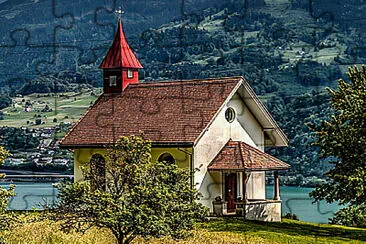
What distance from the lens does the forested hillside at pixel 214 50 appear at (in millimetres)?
65750

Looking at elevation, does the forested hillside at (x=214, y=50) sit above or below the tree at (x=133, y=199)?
above

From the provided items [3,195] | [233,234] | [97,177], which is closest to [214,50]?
[233,234]

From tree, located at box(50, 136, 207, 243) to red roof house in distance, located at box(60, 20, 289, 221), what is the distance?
10629 millimetres

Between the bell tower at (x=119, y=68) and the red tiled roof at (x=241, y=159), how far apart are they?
6.58 meters

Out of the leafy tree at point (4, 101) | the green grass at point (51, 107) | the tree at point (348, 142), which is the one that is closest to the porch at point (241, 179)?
the tree at point (348, 142)

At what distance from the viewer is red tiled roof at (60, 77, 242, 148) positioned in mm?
36156

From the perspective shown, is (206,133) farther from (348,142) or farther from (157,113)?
(348,142)

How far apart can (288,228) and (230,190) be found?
4.15m

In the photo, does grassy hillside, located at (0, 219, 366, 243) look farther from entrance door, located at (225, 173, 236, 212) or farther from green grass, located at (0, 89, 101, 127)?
green grass, located at (0, 89, 101, 127)

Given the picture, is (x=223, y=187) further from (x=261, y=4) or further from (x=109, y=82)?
(x=261, y=4)

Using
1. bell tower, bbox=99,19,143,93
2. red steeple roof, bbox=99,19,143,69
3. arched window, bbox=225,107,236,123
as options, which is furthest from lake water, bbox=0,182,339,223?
red steeple roof, bbox=99,19,143,69

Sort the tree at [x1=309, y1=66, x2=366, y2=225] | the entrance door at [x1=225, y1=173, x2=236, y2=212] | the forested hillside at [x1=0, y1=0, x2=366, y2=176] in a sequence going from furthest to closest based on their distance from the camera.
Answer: the forested hillside at [x1=0, y1=0, x2=366, y2=176], the entrance door at [x1=225, y1=173, x2=236, y2=212], the tree at [x1=309, y1=66, x2=366, y2=225]

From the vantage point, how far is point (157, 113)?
3762 centimetres

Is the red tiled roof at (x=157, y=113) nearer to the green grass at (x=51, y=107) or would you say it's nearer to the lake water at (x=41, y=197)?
the lake water at (x=41, y=197)
